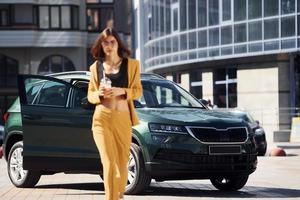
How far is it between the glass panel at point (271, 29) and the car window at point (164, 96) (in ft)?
78.4

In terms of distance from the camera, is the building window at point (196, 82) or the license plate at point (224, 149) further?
the building window at point (196, 82)

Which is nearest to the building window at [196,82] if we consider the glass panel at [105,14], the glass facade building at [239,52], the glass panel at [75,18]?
the glass facade building at [239,52]

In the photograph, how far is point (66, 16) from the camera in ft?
210

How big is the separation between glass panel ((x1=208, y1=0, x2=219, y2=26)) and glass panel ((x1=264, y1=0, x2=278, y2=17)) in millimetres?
3533

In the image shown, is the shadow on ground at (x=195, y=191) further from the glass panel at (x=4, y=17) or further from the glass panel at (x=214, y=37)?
the glass panel at (x=4, y=17)

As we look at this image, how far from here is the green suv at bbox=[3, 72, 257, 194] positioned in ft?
35.4

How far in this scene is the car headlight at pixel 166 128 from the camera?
35.4ft

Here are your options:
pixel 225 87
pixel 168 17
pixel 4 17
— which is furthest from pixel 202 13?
pixel 4 17

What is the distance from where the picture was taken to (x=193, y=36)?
41375 millimetres

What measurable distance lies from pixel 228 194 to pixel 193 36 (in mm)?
30436

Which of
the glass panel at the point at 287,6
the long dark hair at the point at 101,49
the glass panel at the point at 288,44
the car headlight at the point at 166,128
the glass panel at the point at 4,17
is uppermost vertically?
the glass panel at the point at 4,17

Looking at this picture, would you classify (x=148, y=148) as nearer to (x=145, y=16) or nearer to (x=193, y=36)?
(x=193, y=36)

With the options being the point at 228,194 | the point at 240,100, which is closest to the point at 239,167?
the point at 228,194

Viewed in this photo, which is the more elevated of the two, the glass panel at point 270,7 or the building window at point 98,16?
the building window at point 98,16
